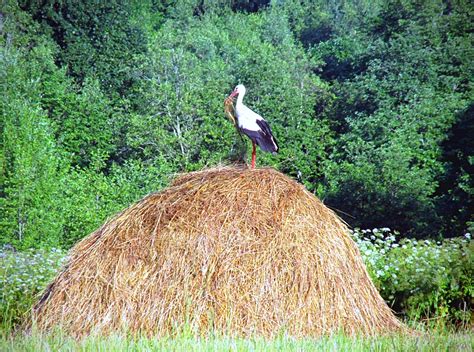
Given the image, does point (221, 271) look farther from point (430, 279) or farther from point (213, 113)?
point (213, 113)

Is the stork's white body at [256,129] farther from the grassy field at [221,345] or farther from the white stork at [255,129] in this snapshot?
the grassy field at [221,345]

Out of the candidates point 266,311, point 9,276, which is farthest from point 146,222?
point 9,276

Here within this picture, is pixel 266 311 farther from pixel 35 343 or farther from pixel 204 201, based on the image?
pixel 35 343

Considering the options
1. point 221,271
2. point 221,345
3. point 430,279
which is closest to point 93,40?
point 430,279

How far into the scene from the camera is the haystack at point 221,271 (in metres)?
10.6

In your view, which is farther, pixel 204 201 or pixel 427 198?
pixel 427 198

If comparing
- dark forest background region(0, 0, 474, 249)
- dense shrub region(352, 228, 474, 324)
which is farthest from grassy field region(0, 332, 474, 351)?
dark forest background region(0, 0, 474, 249)

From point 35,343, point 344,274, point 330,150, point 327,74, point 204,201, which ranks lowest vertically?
point 35,343

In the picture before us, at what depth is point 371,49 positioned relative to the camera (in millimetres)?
46719

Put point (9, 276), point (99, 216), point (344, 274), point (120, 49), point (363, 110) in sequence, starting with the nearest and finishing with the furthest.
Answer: point (344, 274), point (9, 276), point (99, 216), point (363, 110), point (120, 49)

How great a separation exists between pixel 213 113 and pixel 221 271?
34617 millimetres

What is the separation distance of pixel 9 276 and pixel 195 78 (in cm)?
3199

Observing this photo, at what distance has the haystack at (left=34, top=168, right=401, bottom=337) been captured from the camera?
10586 millimetres

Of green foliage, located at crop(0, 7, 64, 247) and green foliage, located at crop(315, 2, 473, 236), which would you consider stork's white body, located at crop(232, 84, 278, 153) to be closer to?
green foliage, located at crop(0, 7, 64, 247)
